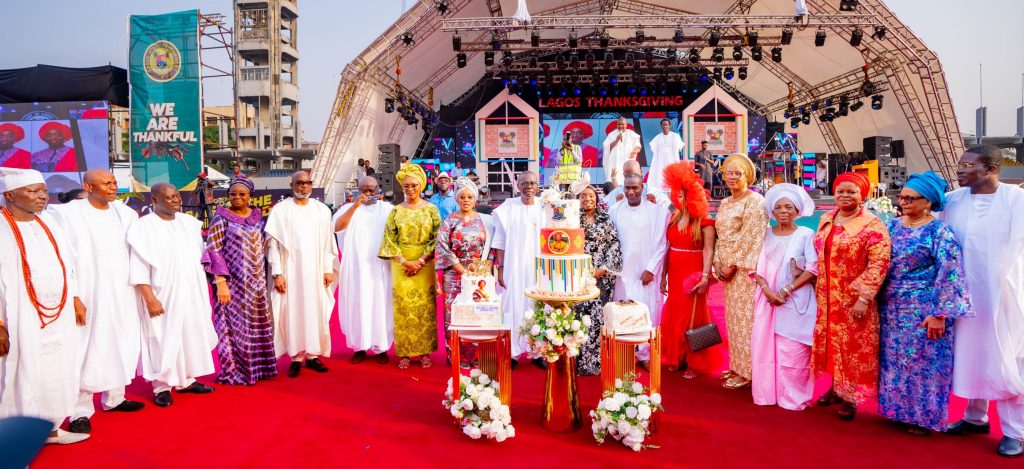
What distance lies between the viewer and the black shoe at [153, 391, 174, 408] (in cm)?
433

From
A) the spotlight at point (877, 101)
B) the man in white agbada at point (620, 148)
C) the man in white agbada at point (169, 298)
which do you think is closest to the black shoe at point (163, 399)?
the man in white agbada at point (169, 298)

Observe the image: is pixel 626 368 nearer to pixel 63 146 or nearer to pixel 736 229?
pixel 736 229

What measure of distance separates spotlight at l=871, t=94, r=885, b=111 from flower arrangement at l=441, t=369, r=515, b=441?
656 inches

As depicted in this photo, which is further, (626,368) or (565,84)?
(565,84)

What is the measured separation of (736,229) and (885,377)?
4.64ft

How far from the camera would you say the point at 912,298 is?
3.59 m

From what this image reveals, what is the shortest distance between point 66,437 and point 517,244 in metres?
3.53

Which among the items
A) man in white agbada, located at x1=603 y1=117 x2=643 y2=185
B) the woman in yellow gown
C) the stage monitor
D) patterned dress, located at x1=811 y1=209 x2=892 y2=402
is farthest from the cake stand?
the stage monitor

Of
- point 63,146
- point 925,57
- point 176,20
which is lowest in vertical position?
point 63,146

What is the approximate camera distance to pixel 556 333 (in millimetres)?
3646

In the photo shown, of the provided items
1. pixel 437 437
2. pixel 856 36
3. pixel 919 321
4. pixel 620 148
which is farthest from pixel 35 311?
pixel 856 36

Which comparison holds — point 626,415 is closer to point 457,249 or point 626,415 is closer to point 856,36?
point 457,249

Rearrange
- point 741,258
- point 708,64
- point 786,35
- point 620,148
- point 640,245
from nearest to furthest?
1. point 741,258
2. point 640,245
3. point 620,148
4. point 786,35
5. point 708,64

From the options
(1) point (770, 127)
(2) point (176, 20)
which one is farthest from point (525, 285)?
(1) point (770, 127)
